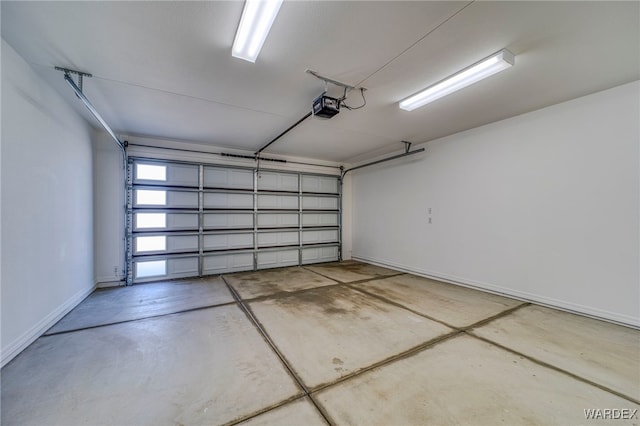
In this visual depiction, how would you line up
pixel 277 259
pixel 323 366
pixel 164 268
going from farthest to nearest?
pixel 277 259, pixel 164 268, pixel 323 366

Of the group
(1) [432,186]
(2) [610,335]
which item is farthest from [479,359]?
(1) [432,186]

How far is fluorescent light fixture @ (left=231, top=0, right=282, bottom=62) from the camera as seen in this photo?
158cm

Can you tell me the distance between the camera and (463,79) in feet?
8.05

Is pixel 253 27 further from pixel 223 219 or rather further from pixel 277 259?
pixel 277 259

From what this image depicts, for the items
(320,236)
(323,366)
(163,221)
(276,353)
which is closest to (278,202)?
(320,236)

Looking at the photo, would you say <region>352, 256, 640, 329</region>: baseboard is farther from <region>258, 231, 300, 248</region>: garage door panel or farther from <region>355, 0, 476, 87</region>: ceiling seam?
<region>355, 0, 476, 87</region>: ceiling seam

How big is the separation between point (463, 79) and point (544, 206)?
2145 mm

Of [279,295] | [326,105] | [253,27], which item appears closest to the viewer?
[253,27]

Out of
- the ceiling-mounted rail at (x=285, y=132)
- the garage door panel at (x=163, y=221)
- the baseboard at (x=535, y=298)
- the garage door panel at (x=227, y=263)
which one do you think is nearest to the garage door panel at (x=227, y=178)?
the ceiling-mounted rail at (x=285, y=132)

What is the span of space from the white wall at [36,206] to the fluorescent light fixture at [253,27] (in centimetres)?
192

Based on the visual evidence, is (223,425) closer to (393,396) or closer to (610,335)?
(393,396)

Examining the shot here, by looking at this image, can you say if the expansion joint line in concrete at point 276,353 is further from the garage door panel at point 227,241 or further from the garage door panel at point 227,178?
the garage door panel at point 227,178

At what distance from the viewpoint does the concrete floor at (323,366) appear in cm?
147

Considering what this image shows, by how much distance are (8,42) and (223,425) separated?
11.2 feet
